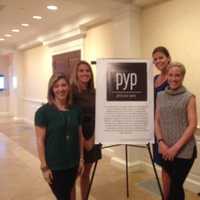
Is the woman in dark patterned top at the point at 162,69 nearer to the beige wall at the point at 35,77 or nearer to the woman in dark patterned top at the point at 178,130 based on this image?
the woman in dark patterned top at the point at 178,130

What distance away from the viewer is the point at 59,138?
2.23 meters

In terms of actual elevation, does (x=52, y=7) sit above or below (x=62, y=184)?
above

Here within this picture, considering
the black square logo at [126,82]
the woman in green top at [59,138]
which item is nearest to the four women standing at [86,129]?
the woman in green top at [59,138]

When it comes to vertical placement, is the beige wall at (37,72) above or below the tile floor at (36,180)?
Answer: above

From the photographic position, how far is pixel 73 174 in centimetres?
235

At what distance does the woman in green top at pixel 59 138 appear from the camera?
2.22m

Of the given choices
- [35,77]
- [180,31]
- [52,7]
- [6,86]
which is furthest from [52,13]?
[6,86]

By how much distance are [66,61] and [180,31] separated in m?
3.44

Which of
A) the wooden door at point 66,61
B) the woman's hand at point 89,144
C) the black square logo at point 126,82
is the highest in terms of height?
the wooden door at point 66,61

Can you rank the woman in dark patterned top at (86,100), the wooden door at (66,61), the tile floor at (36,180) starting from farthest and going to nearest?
the wooden door at (66,61)
the tile floor at (36,180)
the woman in dark patterned top at (86,100)

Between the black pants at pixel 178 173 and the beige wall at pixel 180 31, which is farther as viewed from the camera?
the beige wall at pixel 180 31

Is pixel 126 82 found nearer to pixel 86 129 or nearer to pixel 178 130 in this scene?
pixel 86 129

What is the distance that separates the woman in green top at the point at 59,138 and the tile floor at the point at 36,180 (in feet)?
4.39

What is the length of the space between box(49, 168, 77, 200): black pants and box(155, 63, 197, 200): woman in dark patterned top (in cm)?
82
